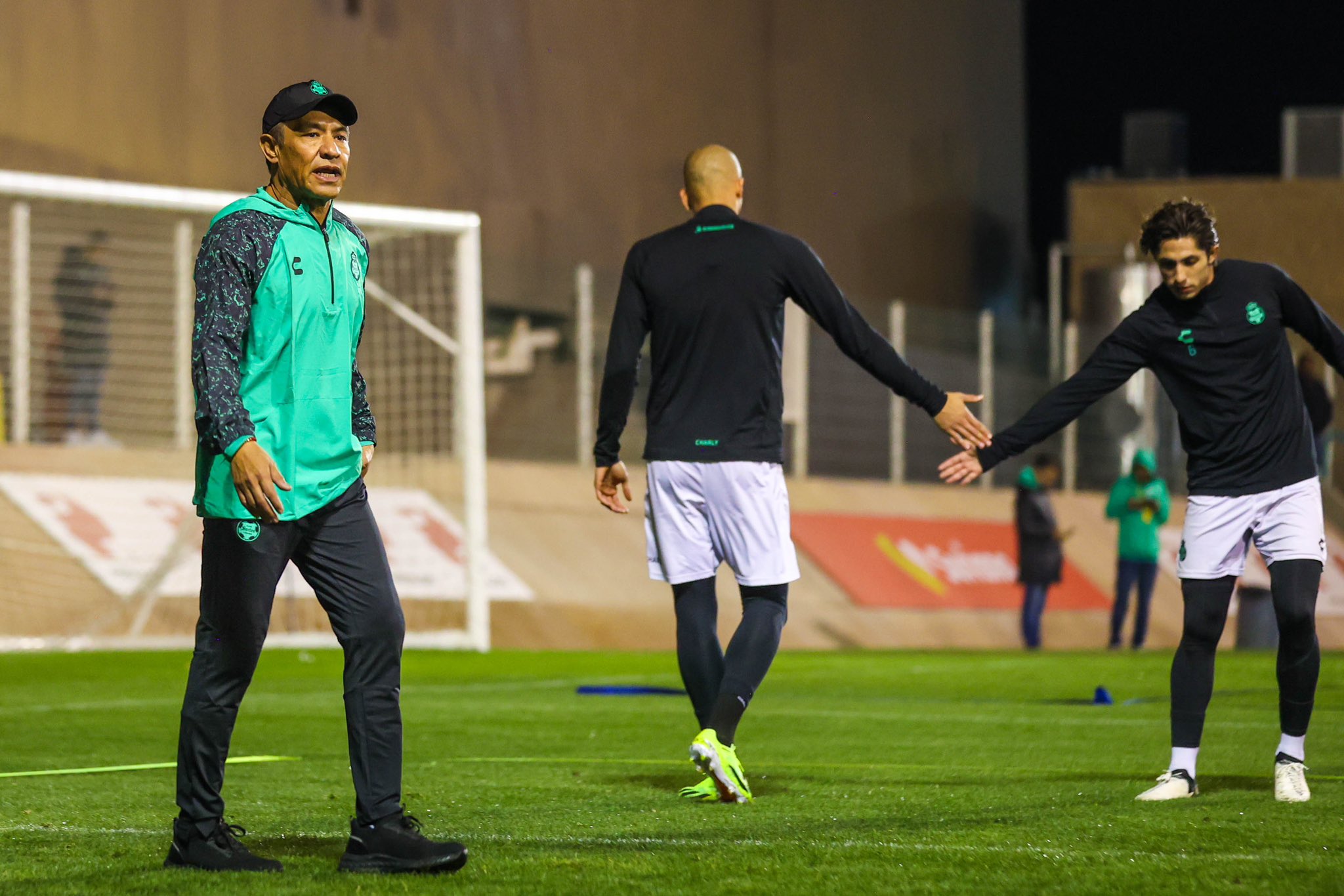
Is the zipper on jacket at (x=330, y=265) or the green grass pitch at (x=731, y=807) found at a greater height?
the zipper on jacket at (x=330, y=265)

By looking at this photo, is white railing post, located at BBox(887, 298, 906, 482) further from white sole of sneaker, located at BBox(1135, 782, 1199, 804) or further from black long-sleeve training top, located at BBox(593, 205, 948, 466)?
white sole of sneaker, located at BBox(1135, 782, 1199, 804)

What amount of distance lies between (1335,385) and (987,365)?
5523 millimetres

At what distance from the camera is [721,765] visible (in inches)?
213

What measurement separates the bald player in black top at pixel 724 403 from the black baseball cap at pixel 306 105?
167cm

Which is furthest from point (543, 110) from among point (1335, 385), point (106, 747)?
point (106, 747)

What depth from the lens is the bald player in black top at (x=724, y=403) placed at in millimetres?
5754

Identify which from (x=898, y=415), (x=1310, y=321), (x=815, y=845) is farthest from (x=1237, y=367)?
(x=898, y=415)

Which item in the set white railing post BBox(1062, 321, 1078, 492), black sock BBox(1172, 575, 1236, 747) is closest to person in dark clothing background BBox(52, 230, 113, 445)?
black sock BBox(1172, 575, 1236, 747)

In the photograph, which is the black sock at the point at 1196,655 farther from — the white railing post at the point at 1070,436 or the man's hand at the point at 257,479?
the white railing post at the point at 1070,436

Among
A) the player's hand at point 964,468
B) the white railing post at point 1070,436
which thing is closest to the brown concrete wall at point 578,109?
the white railing post at point 1070,436

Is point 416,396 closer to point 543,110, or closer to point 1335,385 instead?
point 543,110

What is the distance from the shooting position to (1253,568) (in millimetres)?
20453

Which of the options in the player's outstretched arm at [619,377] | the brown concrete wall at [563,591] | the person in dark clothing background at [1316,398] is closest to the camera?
the player's outstretched arm at [619,377]

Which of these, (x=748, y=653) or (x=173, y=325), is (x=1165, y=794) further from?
(x=173, y=325)
